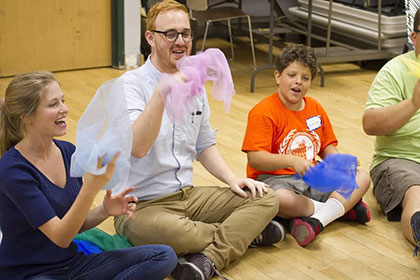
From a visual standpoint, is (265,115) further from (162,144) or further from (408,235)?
(408,235)

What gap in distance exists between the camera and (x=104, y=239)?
2.48 meters

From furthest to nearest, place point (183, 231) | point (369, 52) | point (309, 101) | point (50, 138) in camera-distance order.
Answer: point (369, 52) → point (309, 101) → point (183, 231) → point (50, 138)

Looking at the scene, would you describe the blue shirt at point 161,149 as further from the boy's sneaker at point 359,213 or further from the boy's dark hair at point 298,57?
the boy's sneaker at point 359,213

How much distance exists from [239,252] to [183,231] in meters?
0.24

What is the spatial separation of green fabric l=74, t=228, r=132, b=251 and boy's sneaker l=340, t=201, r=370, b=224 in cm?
101

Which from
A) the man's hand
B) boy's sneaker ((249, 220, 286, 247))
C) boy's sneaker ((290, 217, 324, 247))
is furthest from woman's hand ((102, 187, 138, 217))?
boy's sneaker ((290, 217, 324, 247))

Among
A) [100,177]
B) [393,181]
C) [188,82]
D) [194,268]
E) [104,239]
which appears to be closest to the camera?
[100,177]

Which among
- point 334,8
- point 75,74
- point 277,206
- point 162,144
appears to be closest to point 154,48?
point 162,144

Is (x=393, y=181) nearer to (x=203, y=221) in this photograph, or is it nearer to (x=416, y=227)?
(x=416, y=227)

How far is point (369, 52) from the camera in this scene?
564cm

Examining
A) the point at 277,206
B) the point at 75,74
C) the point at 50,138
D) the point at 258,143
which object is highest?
the point at 50,138

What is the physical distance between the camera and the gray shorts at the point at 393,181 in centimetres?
278

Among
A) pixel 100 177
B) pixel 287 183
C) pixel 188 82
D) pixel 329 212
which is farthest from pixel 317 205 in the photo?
pixel 100 177

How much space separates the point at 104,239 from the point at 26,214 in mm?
690
